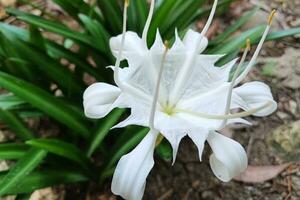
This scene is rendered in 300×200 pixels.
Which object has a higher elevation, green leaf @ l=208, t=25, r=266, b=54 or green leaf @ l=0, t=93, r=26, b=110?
green leaf @ l=0, t=93, r=26, b=110

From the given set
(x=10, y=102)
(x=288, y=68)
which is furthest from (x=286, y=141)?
(x=10, y=102)

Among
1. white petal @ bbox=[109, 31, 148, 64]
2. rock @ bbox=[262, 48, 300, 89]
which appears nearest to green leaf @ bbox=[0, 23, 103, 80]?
white petal @ bbox=[109, 31, 148, 64]

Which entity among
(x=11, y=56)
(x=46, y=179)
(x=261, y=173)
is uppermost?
(x=11, y=56)

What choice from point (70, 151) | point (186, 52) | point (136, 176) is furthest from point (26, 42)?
point (136, 176)

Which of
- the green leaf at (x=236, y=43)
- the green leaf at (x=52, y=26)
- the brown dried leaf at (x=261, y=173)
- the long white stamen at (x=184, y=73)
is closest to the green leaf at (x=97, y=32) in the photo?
the green leaf at (x=52, y=26)

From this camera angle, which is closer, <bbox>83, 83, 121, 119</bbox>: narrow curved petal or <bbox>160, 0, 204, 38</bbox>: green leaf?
<bbox>83, 83, 121, 119</bbox>: narrow curved petal

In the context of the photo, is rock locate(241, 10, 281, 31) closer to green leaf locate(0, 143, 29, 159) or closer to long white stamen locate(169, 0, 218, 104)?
long white stamen locate(169, 0, 218, 104)

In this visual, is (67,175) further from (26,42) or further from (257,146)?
(257,146)

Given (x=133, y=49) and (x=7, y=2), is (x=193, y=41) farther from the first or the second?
(x=7, y=2)
